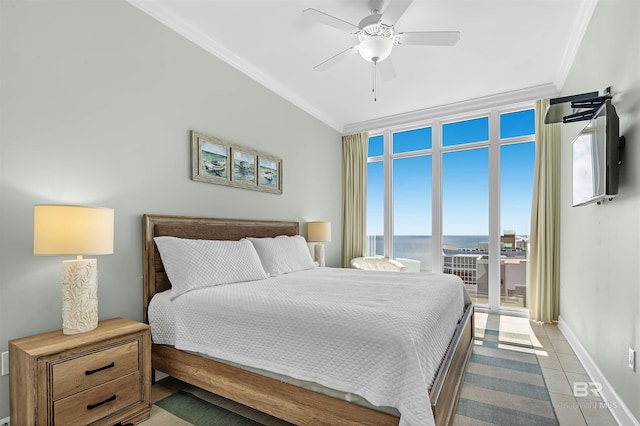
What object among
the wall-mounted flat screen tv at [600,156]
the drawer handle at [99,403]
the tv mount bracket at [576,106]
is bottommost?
the drawer handle at [99,403]

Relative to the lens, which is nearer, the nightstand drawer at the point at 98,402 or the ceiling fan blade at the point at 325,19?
the nightstand drawer at the point at 98,402

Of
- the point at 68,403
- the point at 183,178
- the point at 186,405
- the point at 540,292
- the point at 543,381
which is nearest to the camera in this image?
the point at 68,403

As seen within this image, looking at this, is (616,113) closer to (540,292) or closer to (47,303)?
(540,292)

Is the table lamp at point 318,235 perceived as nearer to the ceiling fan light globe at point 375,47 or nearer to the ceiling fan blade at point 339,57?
the ceiling fan blade at point 339,57

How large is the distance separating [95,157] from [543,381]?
12.1 ft

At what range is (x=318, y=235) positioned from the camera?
438 cm

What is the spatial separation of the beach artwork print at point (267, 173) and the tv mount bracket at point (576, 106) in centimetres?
276

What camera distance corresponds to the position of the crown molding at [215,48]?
2.57 meters

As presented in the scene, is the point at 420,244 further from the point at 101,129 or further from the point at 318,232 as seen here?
the point at 101,129

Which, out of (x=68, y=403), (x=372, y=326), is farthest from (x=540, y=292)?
(x=68, y=403)

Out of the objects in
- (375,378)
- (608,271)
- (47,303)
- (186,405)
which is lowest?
(186,405)

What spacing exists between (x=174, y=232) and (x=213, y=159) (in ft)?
2.73

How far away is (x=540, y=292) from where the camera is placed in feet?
13.0

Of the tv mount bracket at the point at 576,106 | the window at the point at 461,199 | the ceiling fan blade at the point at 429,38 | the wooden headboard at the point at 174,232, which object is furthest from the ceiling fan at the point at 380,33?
the window at the point at 461,199
